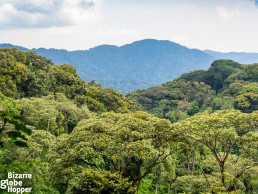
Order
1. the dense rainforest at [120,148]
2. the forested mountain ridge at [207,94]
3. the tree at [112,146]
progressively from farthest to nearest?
the forested mountain ridge at [207,94] < the tree at [112,146] < the dense rainforest at [120,148]

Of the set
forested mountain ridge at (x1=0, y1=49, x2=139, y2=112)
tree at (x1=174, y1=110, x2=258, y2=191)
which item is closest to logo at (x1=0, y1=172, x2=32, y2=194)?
tree at (x1=174, y1=110, x2=258, y2=191)

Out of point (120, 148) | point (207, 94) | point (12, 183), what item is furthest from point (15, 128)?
point (207, 94)

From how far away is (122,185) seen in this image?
1050 centimetres

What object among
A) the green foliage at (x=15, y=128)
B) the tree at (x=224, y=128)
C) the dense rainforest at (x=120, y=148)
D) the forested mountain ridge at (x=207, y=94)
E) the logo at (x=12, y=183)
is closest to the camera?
the green foliage at (x=15, y=128)

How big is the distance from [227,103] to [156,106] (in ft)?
51.1

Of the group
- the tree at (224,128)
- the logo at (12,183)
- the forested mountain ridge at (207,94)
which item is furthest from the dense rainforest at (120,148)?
the forested mountain ridge at (207,94)

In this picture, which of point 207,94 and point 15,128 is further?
point 207,94

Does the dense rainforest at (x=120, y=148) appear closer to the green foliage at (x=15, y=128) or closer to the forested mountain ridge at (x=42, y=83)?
the green foliage at (x=15, y=128)

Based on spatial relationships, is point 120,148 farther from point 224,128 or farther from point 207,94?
point 207,94

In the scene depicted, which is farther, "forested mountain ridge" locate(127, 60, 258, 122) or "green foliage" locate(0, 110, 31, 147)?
"forested mountain ridge" locate(127, 60, 258, 122)

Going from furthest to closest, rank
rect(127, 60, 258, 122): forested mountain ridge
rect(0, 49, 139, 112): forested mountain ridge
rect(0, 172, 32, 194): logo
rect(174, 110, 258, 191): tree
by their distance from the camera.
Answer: rect(127, 60, 258, 122): forested mountain ridge → rect(0, 49, 139, 112): forested mountain ridge → rect(174, 110, 258, 191): tree → rect(0, 172, 32, 194): logo

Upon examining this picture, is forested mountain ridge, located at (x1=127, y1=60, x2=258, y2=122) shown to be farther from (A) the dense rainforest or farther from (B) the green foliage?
(B) the green foliage

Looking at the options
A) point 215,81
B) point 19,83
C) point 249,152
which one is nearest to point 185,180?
point 249,152

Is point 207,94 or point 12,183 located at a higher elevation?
point 207,94
